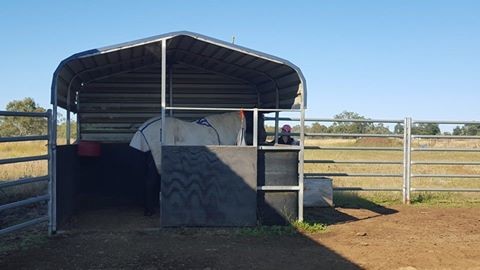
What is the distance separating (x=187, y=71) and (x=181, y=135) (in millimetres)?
2413

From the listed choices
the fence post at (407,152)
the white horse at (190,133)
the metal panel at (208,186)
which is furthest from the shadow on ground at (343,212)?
the white horse at (190,133)

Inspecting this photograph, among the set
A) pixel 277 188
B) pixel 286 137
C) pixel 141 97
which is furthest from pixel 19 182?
pixel 286 137

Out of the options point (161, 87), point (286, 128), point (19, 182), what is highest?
point (161, 87)

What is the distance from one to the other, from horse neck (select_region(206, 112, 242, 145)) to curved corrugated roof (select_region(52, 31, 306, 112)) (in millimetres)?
959

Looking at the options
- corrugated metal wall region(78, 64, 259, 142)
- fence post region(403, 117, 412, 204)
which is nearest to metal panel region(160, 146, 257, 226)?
corrugated metal wall region(78, 64, 259, 142)

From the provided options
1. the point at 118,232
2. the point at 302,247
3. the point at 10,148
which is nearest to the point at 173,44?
the point at 118,232

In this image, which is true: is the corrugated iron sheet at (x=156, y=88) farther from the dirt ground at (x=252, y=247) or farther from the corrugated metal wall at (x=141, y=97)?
the dirt ground at (x=252, y=247)

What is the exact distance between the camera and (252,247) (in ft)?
23.0

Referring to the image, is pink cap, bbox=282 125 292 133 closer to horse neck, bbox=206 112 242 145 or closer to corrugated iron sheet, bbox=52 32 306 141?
corrugated iron sheet, bbox=52 32 306 141

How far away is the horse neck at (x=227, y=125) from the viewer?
9.80 m

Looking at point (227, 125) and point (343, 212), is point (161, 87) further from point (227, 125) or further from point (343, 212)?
point (343, 212)

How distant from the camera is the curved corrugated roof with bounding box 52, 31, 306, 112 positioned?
8242 millimetres

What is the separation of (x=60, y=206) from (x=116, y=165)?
299 centimetres

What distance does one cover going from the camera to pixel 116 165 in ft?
35.6
